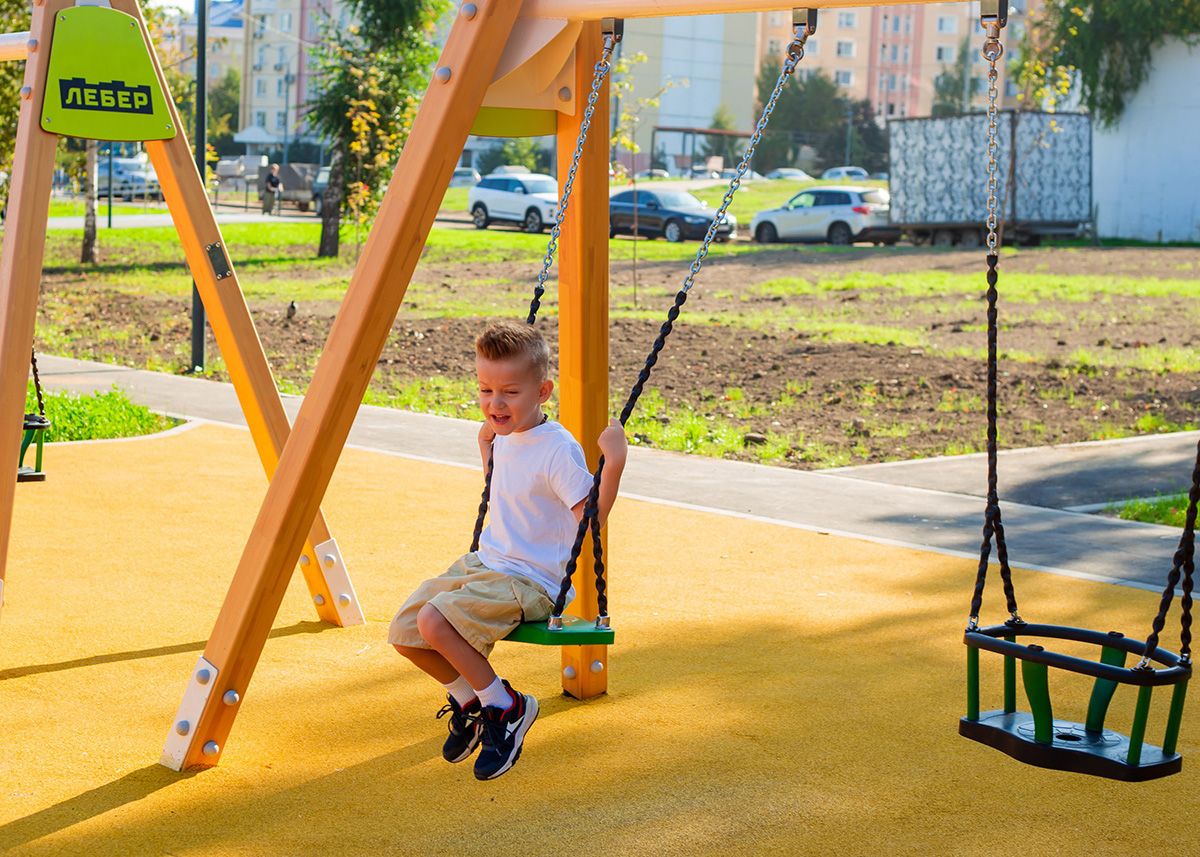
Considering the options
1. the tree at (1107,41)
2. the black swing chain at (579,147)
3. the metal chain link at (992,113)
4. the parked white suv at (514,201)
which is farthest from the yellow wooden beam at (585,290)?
the tree at (1107,41)

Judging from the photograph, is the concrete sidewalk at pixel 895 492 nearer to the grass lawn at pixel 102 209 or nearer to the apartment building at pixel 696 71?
the grass lawn at pixel 102 209

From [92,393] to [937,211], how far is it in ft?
79.6

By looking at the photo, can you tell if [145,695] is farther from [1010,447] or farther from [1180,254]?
[1180,254]

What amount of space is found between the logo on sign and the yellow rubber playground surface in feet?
6.24

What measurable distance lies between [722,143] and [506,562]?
81.6 metres

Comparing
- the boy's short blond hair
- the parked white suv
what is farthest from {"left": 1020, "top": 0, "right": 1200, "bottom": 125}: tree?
the boy's short blond hair

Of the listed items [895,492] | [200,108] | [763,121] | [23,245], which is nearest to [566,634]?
[763,121]

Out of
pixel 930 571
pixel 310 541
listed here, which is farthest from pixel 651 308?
pixel 310 541

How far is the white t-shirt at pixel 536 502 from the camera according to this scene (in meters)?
3.81

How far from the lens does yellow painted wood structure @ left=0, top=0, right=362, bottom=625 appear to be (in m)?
5.00

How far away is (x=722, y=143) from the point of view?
274 ft

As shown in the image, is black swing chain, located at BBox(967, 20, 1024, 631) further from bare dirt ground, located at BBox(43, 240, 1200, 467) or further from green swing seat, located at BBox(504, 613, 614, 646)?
bare dirt ground, located at BBox(43, 240, 1200, 467)

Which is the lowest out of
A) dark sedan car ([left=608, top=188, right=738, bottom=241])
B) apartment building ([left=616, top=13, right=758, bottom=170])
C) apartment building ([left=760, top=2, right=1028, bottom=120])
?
dark sedan car ([left=608, top=188, right=738, bottom=241])

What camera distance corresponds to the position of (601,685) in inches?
191
